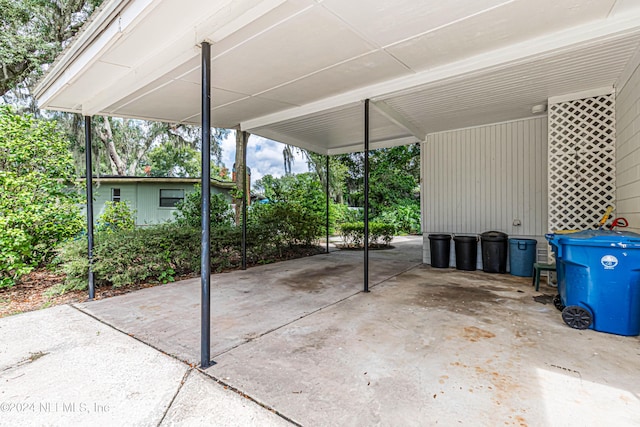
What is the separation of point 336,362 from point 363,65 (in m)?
3.10

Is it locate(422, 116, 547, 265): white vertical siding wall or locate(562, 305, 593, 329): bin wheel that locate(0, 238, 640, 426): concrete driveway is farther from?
locate(422, 116, 547, 265): white vertical siding wall

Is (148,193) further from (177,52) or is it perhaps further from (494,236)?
(494,236)

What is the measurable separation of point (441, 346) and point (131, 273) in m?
4.42

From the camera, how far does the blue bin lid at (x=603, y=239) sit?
266 cm

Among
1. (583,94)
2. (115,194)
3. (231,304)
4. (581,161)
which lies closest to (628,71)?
(583,94)

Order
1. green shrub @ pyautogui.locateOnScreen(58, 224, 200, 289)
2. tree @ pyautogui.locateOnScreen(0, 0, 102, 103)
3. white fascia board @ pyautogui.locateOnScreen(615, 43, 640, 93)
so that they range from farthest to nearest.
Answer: tree @ pyautogui.locateOnScreen(0, 0, 102, 103), green shrub @ pyautogui.locateOnScreen(58, 224, 200, 289), white fascia board @ pyautogui.locateOnScreen(615, 43, 640, 93)

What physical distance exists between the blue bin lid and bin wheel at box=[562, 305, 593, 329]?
64 centimetres

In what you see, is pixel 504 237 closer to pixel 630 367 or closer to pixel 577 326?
pixel 577 326

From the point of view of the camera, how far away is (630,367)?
227 centimetres

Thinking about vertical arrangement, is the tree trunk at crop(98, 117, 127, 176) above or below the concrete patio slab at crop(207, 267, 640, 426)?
above

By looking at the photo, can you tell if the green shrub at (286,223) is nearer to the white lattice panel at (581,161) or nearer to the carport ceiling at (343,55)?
the carport ceiling at (343,55)

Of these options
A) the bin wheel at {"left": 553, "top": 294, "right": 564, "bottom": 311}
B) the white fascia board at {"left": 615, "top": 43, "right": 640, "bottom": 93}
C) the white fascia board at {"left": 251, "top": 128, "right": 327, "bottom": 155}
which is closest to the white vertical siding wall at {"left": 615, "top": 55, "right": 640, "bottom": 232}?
the white fascia board at {"left": 615, "top": 43, "right": 640, "bottom": 93}

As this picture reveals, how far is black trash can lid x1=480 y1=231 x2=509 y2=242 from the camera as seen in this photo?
17.9 ft

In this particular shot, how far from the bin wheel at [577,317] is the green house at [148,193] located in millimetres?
11359
